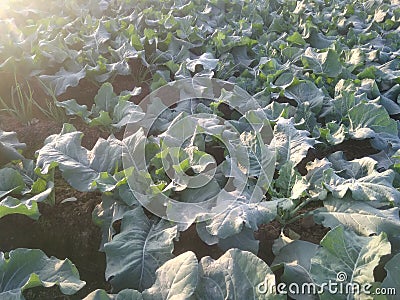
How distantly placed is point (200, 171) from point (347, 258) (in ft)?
2.19

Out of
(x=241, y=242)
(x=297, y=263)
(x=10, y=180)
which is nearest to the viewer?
(x=297, y=263)

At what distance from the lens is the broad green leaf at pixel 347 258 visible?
1.34m

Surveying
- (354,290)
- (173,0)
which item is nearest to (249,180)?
(354,290)

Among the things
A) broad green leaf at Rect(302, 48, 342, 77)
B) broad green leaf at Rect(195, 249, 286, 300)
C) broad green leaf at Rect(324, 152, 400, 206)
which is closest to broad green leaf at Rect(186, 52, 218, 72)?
broad green leaf at Rect(302, 48, 342, 77)

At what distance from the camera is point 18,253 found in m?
1.55

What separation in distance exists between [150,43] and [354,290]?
7.80 ft

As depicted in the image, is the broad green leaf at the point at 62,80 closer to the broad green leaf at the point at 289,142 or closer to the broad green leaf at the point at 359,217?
the broad green leaf at the point at 289,142

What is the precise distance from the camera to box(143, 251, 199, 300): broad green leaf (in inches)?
52.5

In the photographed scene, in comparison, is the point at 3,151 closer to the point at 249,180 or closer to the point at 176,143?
the point at 176,143

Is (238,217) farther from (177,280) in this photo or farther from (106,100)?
(106,100)

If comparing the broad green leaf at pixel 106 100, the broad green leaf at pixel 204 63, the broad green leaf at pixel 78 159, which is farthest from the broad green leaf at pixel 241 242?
the broad green leaf at pixel 204 63

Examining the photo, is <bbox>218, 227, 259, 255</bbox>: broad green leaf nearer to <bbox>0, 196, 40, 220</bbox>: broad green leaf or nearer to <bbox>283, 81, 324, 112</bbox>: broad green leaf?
<bbox>0, 196, 40, 220</bbox>: broad green leaf

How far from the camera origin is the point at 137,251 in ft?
5.33

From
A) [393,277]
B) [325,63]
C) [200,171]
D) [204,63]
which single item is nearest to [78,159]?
[200,171]
